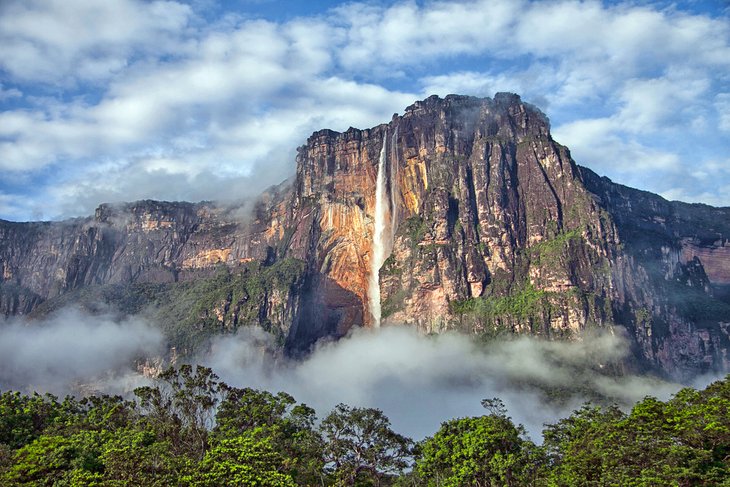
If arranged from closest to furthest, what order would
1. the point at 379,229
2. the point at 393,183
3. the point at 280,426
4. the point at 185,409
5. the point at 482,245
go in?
the point at 185,409, the point at 280,426, the point at 482,245, the point at 393,183, the point at 379,229

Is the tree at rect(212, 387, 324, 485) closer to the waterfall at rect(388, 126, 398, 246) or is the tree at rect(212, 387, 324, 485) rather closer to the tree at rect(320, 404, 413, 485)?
the tree at rect(320, 404, 413, 485)

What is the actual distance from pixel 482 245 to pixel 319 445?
107513 millimetres

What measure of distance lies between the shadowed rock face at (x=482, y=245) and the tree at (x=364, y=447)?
87.9 meters

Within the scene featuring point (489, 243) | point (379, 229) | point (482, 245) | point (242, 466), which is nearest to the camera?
point (242, 466)

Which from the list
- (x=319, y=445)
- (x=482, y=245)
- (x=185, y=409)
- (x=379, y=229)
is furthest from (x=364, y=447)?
(x=379, y=229)

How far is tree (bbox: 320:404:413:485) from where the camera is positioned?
67875 mm

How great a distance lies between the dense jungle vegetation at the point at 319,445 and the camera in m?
50.7

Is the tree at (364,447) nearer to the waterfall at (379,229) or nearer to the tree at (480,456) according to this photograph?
the tree at (480,456)

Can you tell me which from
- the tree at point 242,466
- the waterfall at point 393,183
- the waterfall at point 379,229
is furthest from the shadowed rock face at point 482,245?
the tree at point 242,466

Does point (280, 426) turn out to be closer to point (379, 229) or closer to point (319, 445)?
point (319, 445)

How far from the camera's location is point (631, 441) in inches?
2074

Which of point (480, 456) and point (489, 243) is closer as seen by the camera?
point (480, 456)

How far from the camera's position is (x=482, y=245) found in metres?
170

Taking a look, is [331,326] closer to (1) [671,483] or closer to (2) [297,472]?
(2) [297,472]
